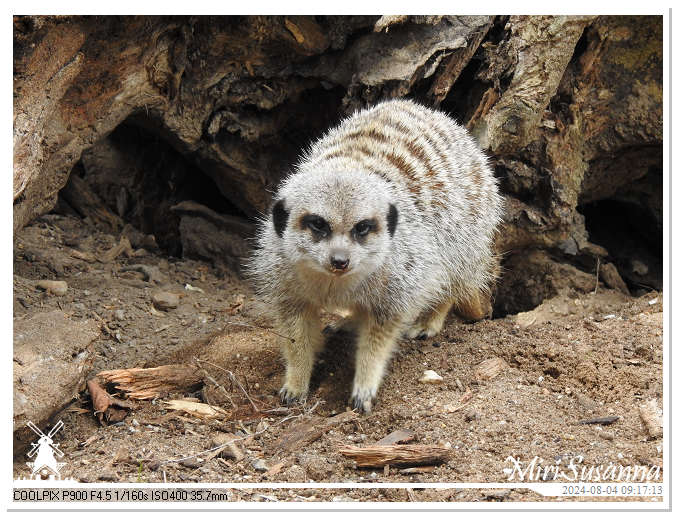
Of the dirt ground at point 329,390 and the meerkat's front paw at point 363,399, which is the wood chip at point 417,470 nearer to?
the dirt ground at point 329,390

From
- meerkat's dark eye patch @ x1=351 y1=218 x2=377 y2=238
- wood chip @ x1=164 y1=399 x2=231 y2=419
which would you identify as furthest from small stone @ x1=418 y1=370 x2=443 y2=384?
wood chip @ x1=164 y1=399 x2=231 y2=419

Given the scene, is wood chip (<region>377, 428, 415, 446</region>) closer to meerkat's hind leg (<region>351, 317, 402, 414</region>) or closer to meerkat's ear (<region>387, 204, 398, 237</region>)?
meerkat's hind leg (<region>351, 317, 402, 414</region>)

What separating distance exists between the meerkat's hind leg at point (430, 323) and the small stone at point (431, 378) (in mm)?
734

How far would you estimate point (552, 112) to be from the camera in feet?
17.2

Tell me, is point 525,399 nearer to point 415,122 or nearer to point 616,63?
point 415,122

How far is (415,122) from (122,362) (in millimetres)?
2447

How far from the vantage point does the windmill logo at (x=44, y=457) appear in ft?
9.55

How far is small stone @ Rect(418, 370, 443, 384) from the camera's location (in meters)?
4.01

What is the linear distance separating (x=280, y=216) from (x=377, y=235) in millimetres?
557

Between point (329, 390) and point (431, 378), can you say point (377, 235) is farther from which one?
point (329, 390)

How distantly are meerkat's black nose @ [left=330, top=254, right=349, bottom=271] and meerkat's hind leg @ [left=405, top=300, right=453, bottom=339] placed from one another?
1750 mm
